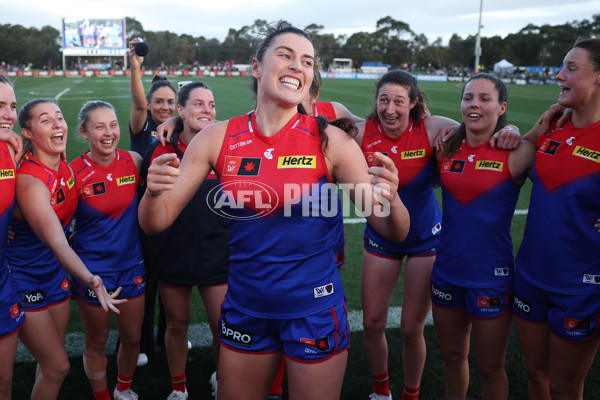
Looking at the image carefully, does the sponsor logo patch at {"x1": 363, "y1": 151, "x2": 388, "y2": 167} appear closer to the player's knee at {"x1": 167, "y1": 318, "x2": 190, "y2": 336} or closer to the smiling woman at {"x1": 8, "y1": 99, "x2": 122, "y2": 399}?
the player's knee at {"x1": 167, "y1": 318, "x2": 190, "y2": 336}

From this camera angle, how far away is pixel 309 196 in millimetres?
2180

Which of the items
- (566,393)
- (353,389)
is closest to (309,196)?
(566,393)

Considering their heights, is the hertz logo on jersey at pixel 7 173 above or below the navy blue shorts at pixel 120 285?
above

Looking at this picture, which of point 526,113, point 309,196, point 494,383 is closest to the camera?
point 309,196

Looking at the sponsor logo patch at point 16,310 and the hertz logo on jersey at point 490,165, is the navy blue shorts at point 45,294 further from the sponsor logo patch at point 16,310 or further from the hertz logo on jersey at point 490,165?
the hertz logo on jersey at point 490,165

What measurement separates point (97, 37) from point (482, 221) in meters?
81.5

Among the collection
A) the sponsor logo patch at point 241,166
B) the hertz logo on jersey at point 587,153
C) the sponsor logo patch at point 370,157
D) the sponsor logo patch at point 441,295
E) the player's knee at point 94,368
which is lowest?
the player's knee at point 94,368

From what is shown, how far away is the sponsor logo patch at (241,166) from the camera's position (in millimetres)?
2215

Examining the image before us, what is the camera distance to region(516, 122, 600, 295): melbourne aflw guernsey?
8.63 feet

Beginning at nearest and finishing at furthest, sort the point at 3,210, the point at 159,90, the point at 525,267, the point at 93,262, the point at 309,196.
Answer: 1. the point at 309,196
2. the point at 3,210
3. the point at 525,267
4. the point at 93,262
5. the point at 159,90

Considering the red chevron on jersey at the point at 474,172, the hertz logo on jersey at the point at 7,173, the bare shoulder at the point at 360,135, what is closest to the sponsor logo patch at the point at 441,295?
the red chevron on jersey at the point at 474,172

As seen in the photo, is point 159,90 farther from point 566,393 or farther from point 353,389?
point 566,393

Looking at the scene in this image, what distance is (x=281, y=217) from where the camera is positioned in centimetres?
218

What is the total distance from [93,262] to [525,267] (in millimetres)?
2799
